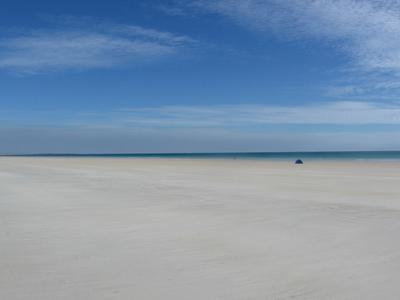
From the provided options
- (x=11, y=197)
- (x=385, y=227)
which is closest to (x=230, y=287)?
(x=385, y=227)

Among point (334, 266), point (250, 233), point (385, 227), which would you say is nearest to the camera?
point (334, 266)

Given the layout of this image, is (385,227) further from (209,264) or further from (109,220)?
(109,220)

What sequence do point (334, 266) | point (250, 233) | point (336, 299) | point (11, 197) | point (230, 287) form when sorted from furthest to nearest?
point (11, 197) < point (250, 233) < point (334, 266) < point (230, 287) < point (336, 299)

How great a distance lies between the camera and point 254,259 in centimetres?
659

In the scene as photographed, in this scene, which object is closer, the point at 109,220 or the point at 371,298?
the point at 371,298

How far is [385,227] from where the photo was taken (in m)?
9.07

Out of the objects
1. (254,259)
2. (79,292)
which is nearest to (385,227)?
(254,259)

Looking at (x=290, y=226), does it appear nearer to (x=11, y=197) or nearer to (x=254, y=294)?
(x=254, y=294)

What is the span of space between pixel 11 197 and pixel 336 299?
13.1 metres

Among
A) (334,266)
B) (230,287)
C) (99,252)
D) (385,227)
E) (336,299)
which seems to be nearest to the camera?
(336,299)

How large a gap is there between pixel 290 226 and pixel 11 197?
10504 millimetres

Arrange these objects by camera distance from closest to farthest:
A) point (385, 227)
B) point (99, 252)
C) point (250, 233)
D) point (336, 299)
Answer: point (336, 299) < point (99, 252) < point (250, 233) < point (385, 227)

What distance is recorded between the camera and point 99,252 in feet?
23.0

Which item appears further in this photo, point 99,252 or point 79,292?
point 99,252
